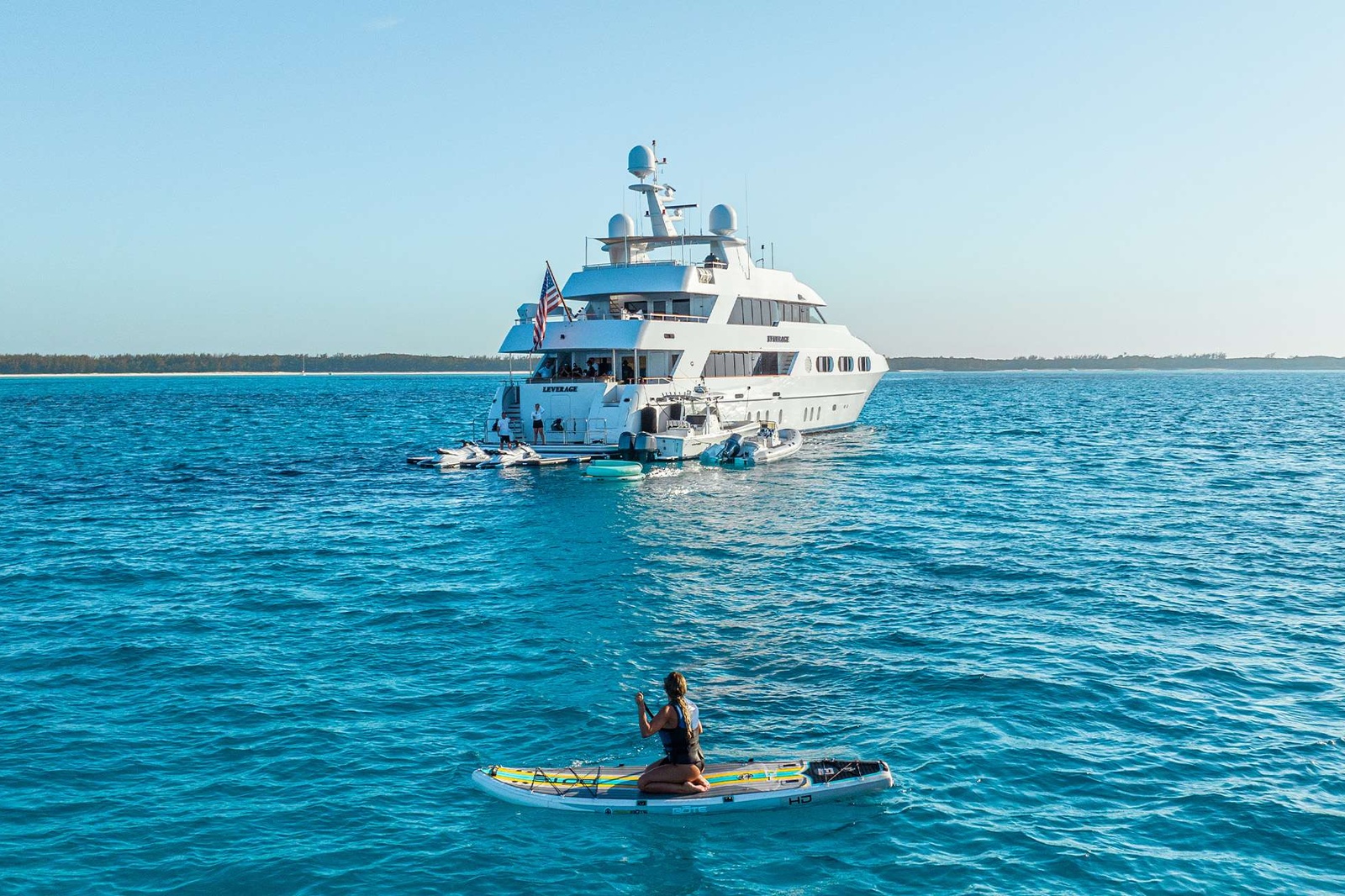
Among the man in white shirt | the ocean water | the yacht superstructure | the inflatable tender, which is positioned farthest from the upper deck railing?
the ocean water

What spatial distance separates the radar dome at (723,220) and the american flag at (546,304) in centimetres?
1356

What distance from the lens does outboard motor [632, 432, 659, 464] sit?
1663 inches

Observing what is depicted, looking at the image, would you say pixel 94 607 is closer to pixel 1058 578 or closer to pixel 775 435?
pixel 1058 578

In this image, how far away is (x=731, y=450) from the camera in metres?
43.2

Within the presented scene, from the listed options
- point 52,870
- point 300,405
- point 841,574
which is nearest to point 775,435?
point 841,574

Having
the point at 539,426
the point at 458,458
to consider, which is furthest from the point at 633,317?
the point at 458,458

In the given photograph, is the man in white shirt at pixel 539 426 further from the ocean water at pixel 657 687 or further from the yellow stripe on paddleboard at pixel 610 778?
the yellow stripe on paddleboard at pixel 610 778

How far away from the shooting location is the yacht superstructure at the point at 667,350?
139 ft

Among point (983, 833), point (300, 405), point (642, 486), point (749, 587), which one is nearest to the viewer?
point (983, 833)

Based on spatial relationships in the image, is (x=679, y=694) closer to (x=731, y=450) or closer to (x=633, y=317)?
(x=731, y=450)

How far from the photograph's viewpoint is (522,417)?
145 feet

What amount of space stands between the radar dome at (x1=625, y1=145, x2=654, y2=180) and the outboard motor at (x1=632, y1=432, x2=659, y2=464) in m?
17.2

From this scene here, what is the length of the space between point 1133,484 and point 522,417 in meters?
26.3

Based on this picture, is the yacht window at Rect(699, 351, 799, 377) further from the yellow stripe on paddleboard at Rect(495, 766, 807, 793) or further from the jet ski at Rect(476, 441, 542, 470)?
the yellow stripe on paddleboard at Rect(495, 766, 807, 793)
